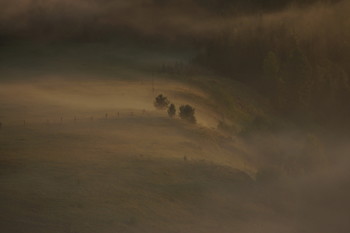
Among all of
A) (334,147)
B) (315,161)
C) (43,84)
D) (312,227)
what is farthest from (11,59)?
(312,227)

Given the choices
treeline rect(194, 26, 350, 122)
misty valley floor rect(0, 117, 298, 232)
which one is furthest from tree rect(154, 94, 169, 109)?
treeline rect(194, 26, 350, 122)

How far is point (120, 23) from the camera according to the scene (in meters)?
151

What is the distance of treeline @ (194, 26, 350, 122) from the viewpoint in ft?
323

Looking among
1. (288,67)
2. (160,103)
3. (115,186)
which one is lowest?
(115,186)

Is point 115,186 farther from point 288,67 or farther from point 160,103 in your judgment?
point 288,67

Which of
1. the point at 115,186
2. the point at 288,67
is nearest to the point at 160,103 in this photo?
the point at 115,186

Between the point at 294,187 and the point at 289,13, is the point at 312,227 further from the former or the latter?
the point at 289,13

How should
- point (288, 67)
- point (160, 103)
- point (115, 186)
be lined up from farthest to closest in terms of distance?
point (288, 67) → point (160, 103) → point (115, 186)

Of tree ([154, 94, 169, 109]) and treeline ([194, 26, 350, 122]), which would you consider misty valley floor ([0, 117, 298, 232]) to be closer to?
tree ([154, 94, 169, 109])

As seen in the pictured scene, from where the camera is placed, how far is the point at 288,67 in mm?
100812

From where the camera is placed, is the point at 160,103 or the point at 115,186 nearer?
the point at 115,186

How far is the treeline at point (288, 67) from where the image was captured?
98.4 meters

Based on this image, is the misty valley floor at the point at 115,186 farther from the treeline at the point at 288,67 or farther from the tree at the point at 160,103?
the treeline at the point at 288,67

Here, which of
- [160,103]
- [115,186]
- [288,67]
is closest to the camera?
[115,186]
